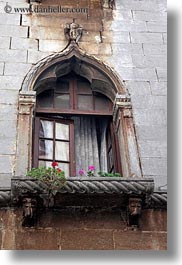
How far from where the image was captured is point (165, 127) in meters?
7.97

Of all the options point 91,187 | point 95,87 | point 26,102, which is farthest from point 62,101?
point 91,187

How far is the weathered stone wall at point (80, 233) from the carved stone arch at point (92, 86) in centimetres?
79

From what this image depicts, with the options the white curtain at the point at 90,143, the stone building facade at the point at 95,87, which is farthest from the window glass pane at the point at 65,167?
the stone building facade at the point at 95,87

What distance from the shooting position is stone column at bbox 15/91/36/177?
7203mm

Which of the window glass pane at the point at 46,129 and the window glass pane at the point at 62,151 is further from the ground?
the window glass pane at the point at 46,129

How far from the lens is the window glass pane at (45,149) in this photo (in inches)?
305

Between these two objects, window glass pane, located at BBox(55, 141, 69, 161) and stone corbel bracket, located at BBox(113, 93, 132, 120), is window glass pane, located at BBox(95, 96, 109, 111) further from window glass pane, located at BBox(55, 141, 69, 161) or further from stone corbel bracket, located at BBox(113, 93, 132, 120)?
window glass pane, located at BBox(55, 141, 69, 161)

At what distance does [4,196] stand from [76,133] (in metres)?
2.29

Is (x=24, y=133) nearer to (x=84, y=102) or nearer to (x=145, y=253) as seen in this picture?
(x=84, y=102)

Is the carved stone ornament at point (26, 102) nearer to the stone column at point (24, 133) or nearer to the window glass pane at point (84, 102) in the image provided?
the stone column at point (24, 133)

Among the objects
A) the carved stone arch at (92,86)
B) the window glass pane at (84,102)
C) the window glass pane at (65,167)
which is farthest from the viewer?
the window glass pane at (84,102)

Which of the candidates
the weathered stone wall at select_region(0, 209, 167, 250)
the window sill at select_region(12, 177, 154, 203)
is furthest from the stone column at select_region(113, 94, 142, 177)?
the weathered stone wall at select_region(0, 209, 167, 250)

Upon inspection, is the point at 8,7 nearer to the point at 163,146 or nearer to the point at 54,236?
the point at 163,146

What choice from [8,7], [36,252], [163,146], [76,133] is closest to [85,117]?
[76,133]
